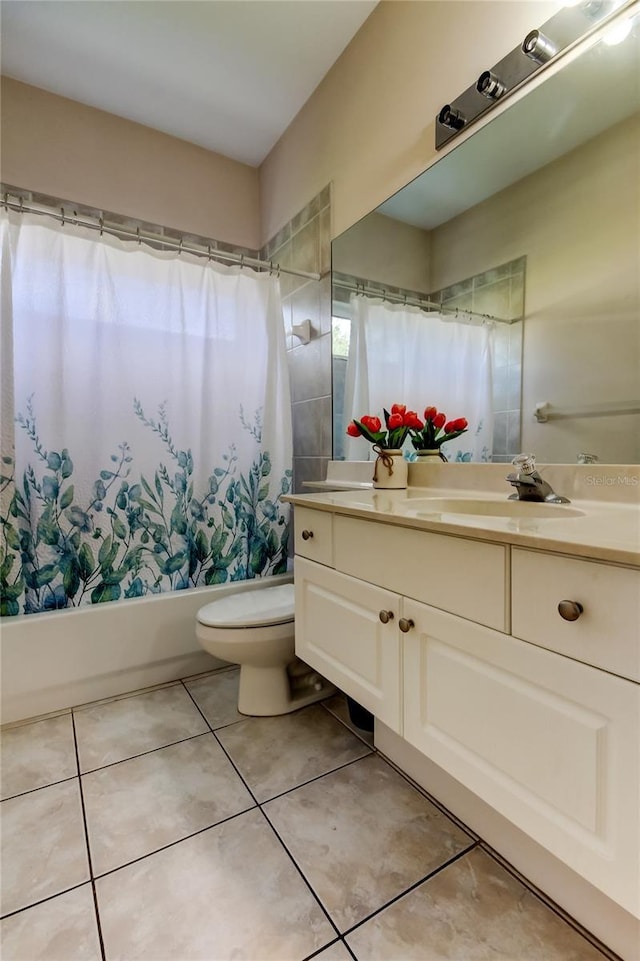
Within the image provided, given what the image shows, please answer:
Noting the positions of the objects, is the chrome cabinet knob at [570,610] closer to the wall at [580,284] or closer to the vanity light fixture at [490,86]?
the wall at [580,284]

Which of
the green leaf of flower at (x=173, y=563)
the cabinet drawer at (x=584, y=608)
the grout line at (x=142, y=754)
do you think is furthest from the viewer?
the green leaf of flower at (x=173, y=563)

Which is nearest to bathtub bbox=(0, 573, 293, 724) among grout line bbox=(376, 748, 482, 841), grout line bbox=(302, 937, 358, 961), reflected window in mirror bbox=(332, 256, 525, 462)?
grout line bbox=(376, 748, 482, 841)

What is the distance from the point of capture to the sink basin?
93 cm

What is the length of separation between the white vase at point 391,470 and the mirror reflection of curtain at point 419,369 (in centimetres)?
18

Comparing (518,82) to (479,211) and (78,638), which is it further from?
(78,638)

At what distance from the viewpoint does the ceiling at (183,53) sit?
158 cm

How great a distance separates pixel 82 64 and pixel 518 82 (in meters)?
1.80

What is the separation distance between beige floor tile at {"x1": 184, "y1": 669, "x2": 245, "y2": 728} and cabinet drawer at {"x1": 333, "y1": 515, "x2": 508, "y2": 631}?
0.89 m

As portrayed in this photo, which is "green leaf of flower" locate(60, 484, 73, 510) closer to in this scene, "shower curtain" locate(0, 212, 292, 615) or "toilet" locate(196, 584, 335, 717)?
"shower curtain" locate(0, 212, 292, 615)

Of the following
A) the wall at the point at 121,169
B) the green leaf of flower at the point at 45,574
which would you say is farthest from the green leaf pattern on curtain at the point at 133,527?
the wall at the point at 121,169

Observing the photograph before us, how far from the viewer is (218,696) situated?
1.68m

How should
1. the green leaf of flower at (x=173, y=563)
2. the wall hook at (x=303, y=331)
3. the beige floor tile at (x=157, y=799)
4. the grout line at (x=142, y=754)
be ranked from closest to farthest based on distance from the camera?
the beige floor tile at (x=157, y=799)
the grout line at (x=142, y=754)
the green leaf of flower at (x=173, y=563)
the wall hook at (x=303, y=331)

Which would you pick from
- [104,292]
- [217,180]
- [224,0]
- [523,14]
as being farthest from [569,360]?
[217,180]

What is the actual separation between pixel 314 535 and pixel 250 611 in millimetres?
508
